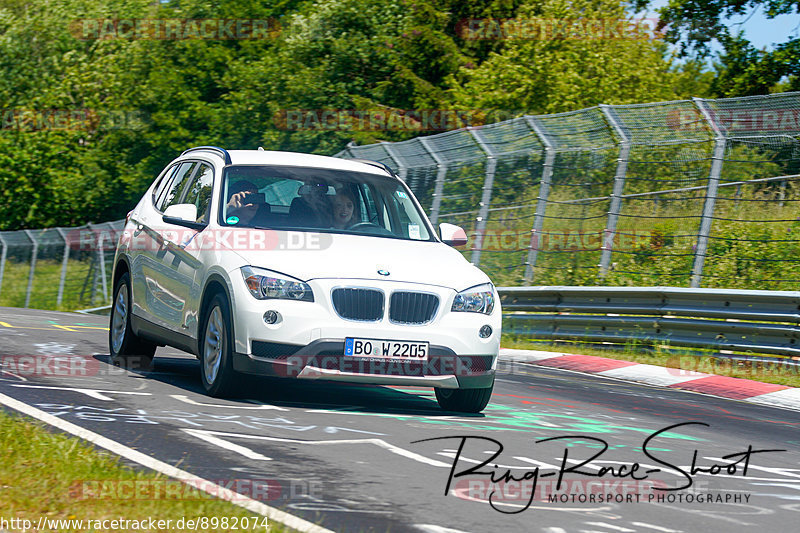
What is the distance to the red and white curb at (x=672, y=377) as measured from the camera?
11023 millimetres

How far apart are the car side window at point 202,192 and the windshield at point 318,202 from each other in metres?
0.18

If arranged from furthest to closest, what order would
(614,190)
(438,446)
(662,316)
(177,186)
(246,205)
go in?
(614,190) → (662,316) → (177,186) → (246,205) → (438,446)

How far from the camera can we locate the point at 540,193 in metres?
17.0

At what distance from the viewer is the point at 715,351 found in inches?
514

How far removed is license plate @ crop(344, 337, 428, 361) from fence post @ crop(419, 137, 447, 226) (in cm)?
1113

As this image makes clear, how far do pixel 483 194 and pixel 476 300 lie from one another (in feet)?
33.6

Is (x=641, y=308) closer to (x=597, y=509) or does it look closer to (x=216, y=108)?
(x=597, y=509)

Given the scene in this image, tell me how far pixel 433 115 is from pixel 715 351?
2799 cm

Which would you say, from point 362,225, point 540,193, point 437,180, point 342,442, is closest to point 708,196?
point 540,193

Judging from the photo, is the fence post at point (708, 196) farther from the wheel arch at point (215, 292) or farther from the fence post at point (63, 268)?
the fence post at point (63, 268)

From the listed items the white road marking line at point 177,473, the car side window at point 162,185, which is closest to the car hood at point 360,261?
the white road marking line at point 177,473

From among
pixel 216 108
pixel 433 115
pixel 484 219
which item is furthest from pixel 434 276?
pixel 216 108

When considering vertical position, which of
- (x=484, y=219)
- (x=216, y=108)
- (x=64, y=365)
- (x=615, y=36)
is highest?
(x=615, y=36)

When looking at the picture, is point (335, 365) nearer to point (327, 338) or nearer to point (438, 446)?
point (327, 338)
